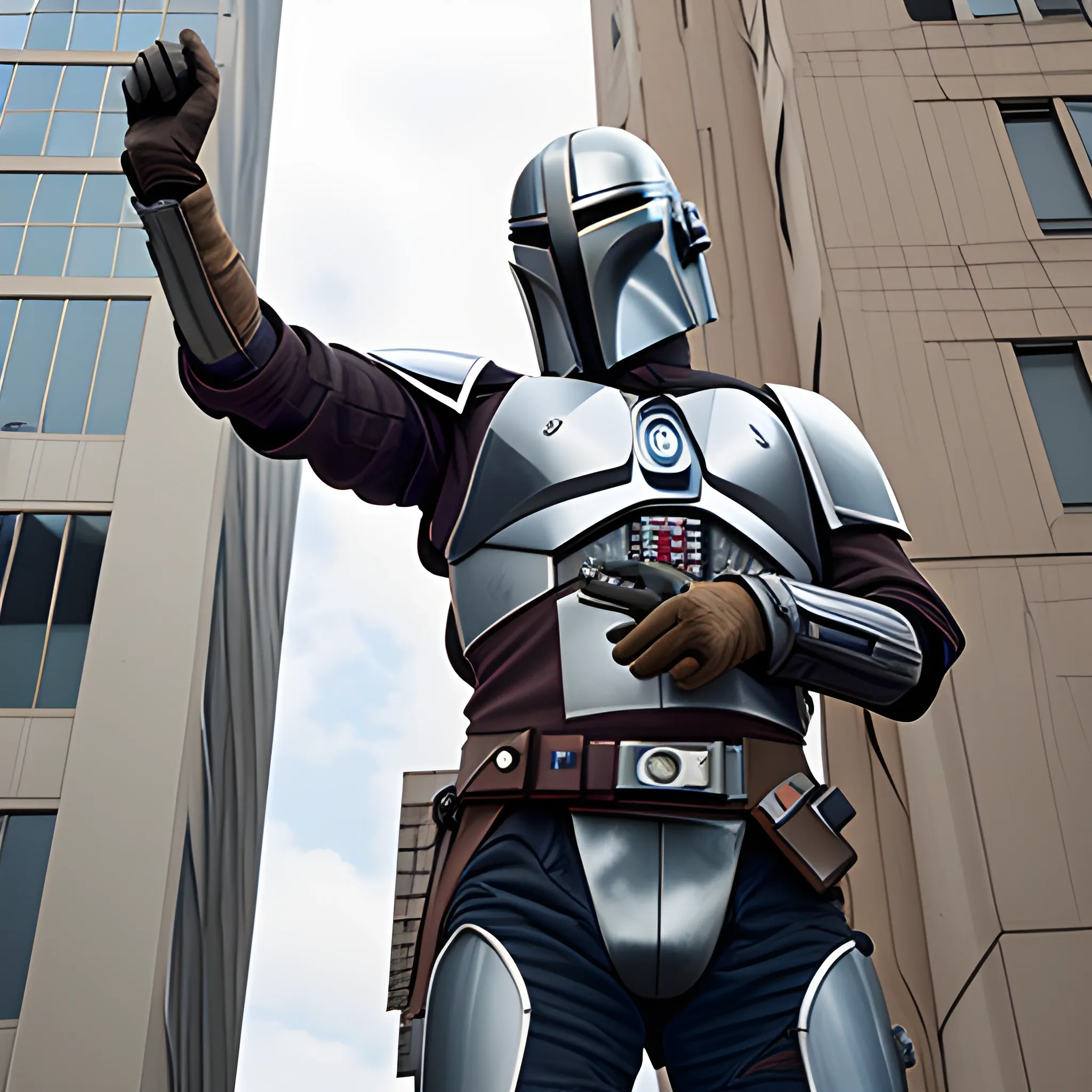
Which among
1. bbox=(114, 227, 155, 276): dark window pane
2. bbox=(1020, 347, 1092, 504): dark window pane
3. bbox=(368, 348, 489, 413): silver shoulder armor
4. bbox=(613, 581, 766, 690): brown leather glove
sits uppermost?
bbox=(114, 227, 155, 276): dark window pane

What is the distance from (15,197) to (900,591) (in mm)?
6228

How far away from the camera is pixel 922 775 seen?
3.11 meters

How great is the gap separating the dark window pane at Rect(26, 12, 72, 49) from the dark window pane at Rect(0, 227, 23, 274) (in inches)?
50.9

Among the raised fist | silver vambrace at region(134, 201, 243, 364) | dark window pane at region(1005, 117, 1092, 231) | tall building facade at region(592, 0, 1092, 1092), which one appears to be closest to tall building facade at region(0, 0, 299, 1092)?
tall building facade at region(592, 0, 1092, 1092)

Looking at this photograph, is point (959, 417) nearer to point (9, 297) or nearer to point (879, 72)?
point (879, 72)

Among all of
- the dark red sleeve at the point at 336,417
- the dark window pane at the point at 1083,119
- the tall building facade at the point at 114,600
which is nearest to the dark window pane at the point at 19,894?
the tall building facade at the point at 114,600

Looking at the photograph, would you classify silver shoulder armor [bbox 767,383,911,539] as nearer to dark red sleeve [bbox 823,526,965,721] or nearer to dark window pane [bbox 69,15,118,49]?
dark red sleeve [bbox 823,526,965,721]

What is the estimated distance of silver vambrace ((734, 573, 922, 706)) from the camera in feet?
5.26

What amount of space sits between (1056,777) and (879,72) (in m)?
2.51

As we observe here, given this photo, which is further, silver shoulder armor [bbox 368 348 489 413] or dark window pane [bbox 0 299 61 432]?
dark window pane [bbox 0 299 61 432]

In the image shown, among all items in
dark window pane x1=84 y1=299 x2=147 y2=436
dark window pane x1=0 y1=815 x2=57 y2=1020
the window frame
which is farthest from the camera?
dark window pane x1=84 y1=299 x2=147 y2=436

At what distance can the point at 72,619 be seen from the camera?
539cm

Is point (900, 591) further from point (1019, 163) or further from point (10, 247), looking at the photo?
point (10, 247)

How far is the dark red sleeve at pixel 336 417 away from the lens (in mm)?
1725
